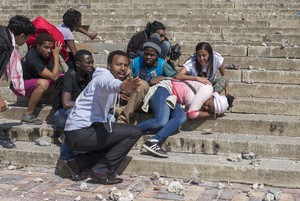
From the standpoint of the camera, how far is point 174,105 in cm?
569

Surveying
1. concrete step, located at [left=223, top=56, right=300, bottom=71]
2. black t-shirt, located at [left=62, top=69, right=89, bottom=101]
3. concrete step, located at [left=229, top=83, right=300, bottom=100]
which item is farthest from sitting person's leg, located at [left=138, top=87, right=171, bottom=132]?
→ concrete step, located at [left=223, top=56, right=300, bottom=71]

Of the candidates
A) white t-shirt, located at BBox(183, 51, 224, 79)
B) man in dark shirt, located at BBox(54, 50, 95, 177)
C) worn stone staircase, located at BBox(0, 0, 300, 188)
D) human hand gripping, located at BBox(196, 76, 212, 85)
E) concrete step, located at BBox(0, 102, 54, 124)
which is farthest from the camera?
concrete step, located at BBox(0, 102, 54, 124)

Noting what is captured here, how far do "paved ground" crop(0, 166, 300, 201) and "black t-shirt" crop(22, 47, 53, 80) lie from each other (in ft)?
5.22

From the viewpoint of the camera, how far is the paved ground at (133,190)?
4566 mm

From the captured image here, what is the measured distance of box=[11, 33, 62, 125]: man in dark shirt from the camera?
6141 millimetres

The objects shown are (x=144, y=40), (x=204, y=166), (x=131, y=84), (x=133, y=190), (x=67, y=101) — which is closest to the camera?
(x=131, y=84)

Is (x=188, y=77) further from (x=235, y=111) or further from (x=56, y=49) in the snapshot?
(x=56, y=49)

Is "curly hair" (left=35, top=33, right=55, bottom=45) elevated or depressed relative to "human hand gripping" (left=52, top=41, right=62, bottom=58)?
elevated

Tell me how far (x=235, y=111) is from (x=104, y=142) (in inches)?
85.0

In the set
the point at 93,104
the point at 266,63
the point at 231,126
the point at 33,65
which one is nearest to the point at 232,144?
the point at 231,126

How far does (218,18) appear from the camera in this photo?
1075cm

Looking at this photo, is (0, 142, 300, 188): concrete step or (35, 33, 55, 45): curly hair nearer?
(0, 142, 300, 188): concrete step

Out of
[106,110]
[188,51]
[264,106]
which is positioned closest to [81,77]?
[106,110]

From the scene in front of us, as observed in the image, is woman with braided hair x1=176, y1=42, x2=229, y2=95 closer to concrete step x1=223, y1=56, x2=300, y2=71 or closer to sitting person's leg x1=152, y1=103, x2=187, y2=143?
sitting person's leg x1=152, y1=103, x2=187, y2=143
